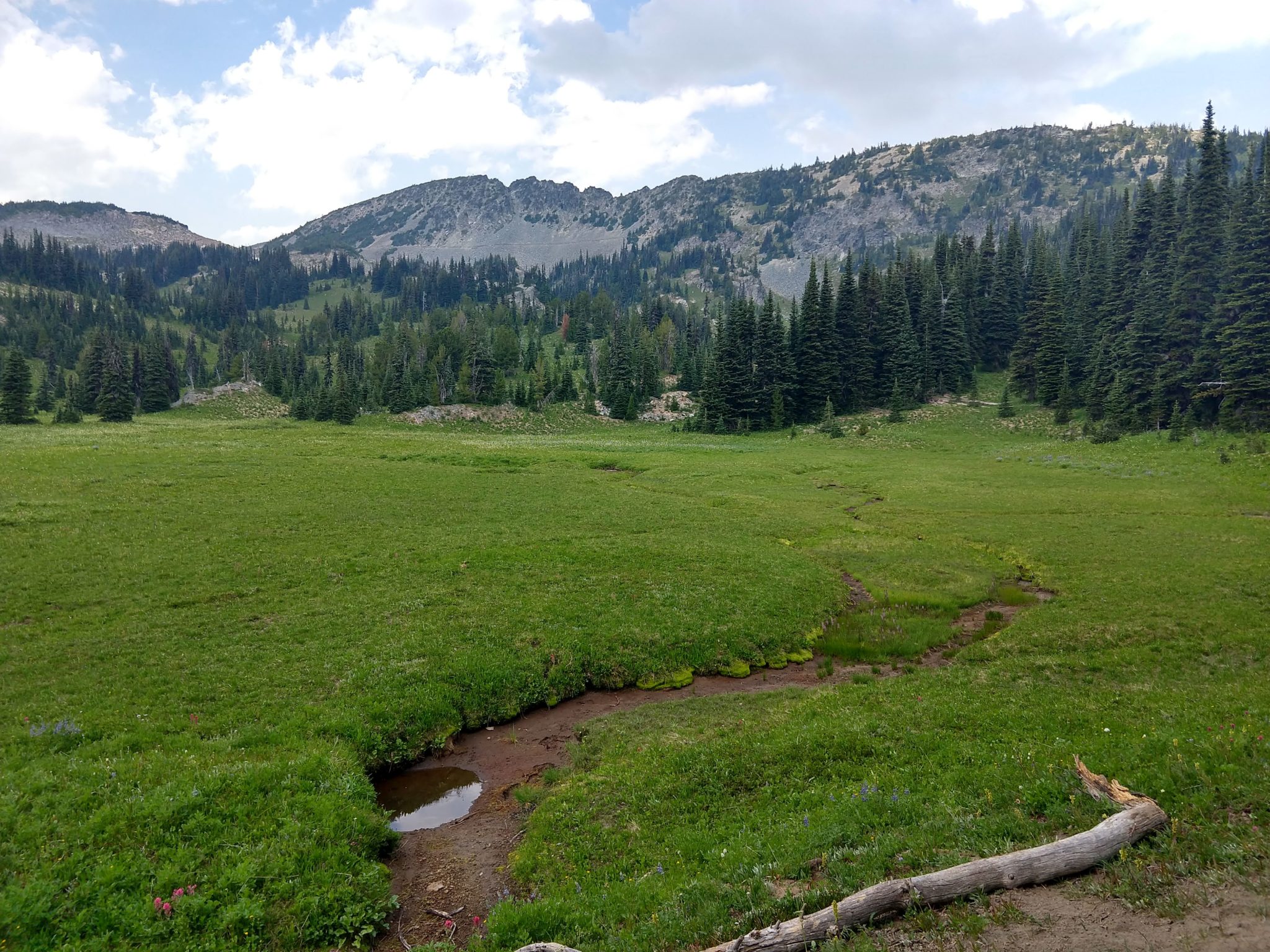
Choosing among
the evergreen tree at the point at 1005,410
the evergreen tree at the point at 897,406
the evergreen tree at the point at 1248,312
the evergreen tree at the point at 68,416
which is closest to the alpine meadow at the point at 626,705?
the evergreen tree at the point at 1248,312

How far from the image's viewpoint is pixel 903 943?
7.95m

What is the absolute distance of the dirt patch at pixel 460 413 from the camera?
11100 centimetres

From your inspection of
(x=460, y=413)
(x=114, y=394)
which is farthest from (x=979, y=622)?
(x=114, y=394)

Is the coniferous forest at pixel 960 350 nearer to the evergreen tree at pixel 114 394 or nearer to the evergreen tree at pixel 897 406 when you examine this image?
the evergreen tree at pixel 114 394

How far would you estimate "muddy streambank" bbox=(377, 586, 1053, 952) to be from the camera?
11406 millimetres

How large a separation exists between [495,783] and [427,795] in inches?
67.1

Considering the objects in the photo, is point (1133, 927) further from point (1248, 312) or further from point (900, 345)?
point (900, 345)

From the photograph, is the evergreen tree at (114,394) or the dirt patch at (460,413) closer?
the evergreen tree at (114,394)

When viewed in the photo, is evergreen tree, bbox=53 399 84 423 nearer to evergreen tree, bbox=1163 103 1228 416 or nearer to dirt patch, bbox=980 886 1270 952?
dirt patch, bbox=980 886 1270 952

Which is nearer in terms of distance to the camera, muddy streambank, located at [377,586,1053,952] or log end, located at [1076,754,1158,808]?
Answer: log end, located at [1076,754,1158,808]

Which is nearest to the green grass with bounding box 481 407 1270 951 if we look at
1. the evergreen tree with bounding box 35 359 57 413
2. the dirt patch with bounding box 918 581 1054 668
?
the dirt patch with bounding box 918 581 1054 668

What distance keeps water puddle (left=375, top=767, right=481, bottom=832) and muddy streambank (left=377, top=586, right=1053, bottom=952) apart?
221mm

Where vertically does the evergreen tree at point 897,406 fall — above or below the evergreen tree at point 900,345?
below

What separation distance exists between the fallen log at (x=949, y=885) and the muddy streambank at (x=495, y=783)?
3594 mm
